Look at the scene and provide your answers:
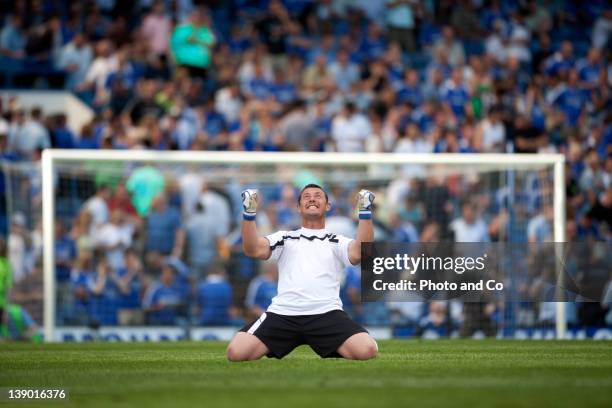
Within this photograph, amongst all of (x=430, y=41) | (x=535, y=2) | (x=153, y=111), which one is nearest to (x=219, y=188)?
(x=153, y=111)

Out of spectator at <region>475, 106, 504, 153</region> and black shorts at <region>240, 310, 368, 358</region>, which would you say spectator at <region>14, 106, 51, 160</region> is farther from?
black shorts at <region>240, 310, 368, 358</region>

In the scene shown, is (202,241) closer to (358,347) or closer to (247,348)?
(247,348)

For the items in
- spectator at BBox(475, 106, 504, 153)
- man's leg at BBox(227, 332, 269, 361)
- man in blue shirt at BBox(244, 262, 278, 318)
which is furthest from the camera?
spectator at BBox(475, 106, 504, 153)

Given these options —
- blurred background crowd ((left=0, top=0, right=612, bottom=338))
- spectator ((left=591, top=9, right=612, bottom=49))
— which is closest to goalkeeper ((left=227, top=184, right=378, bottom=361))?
blurred background crowd ((left=0, top=0, right=612, bottom=338))

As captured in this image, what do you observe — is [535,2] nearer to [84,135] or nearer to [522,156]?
[522,156]

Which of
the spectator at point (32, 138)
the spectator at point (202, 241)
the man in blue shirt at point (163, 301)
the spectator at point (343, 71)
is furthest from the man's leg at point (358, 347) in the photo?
the spectator at point (343, 71)

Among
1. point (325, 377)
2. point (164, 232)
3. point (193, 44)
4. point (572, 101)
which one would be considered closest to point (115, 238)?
point (164, 232)

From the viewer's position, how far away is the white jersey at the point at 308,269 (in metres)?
10.6

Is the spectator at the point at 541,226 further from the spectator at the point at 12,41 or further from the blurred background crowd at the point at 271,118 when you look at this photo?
the spectator at the point at 12,41

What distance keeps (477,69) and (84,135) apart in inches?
313

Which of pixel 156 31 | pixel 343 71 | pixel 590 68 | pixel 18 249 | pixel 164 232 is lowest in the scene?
pixel 18 249

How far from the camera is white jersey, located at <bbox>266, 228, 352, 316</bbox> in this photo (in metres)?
10.6

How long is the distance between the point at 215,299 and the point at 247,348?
7996 mm

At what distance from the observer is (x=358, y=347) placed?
1060cm
